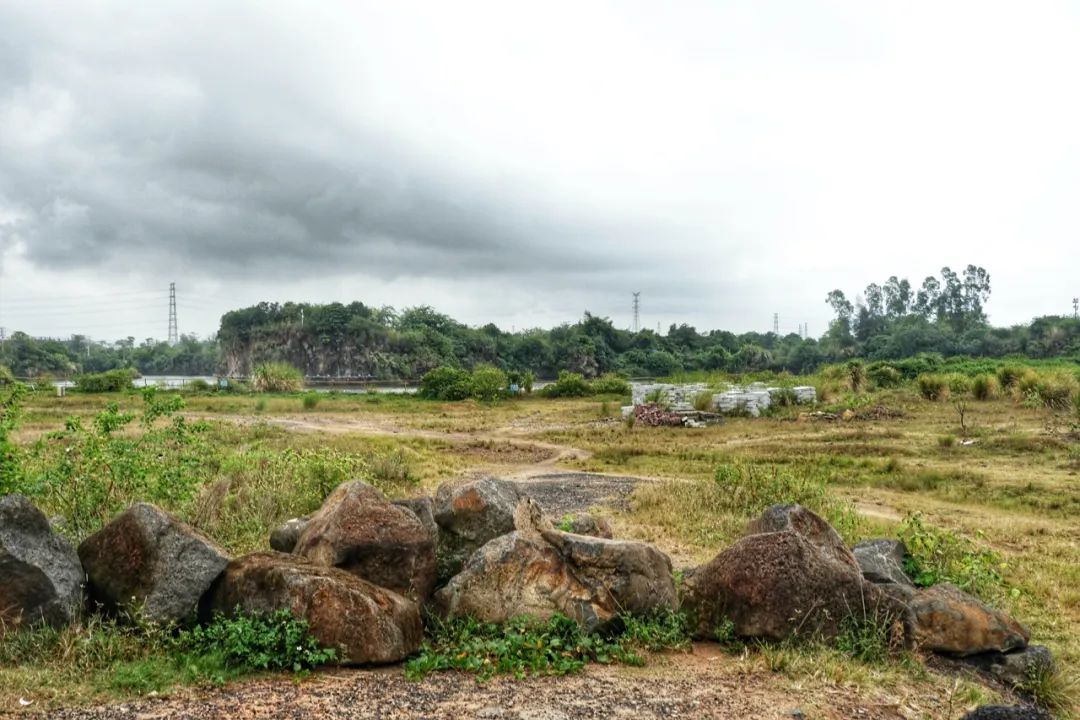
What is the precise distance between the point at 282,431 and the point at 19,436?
21.0ft

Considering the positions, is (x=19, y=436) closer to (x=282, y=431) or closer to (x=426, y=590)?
(x=282, y=431)

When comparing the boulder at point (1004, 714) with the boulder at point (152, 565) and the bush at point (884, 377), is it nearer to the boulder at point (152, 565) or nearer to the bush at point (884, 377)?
the boulder at point (152, 565)

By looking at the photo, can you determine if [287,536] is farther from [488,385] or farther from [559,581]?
[488,385]

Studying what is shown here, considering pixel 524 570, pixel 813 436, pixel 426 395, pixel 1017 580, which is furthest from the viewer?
pixel 426 395

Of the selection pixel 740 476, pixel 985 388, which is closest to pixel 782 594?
pixel 740 476

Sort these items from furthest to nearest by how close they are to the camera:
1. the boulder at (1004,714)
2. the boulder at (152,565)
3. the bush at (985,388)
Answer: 1. the bush at (985,388)
2. the boulder at (152,565)
3. the boulder at (1004,714)

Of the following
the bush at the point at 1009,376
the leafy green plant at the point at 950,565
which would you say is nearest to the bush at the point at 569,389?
the bush at the point at 1009,376

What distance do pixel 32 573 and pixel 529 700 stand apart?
11.1 feet

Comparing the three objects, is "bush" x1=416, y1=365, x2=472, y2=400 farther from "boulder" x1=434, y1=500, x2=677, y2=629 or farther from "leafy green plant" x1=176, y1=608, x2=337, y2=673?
"leafy green plant" x1=176, y1=608, x2=337, y2=673

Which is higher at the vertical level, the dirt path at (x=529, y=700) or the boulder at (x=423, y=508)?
the boulder at (x=423, y=508)

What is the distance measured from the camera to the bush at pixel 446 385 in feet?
140

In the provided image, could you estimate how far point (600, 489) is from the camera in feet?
49.0

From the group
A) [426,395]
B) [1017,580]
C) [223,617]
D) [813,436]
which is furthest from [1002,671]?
[426,395]

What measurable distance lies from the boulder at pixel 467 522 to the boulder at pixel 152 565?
202 cm
